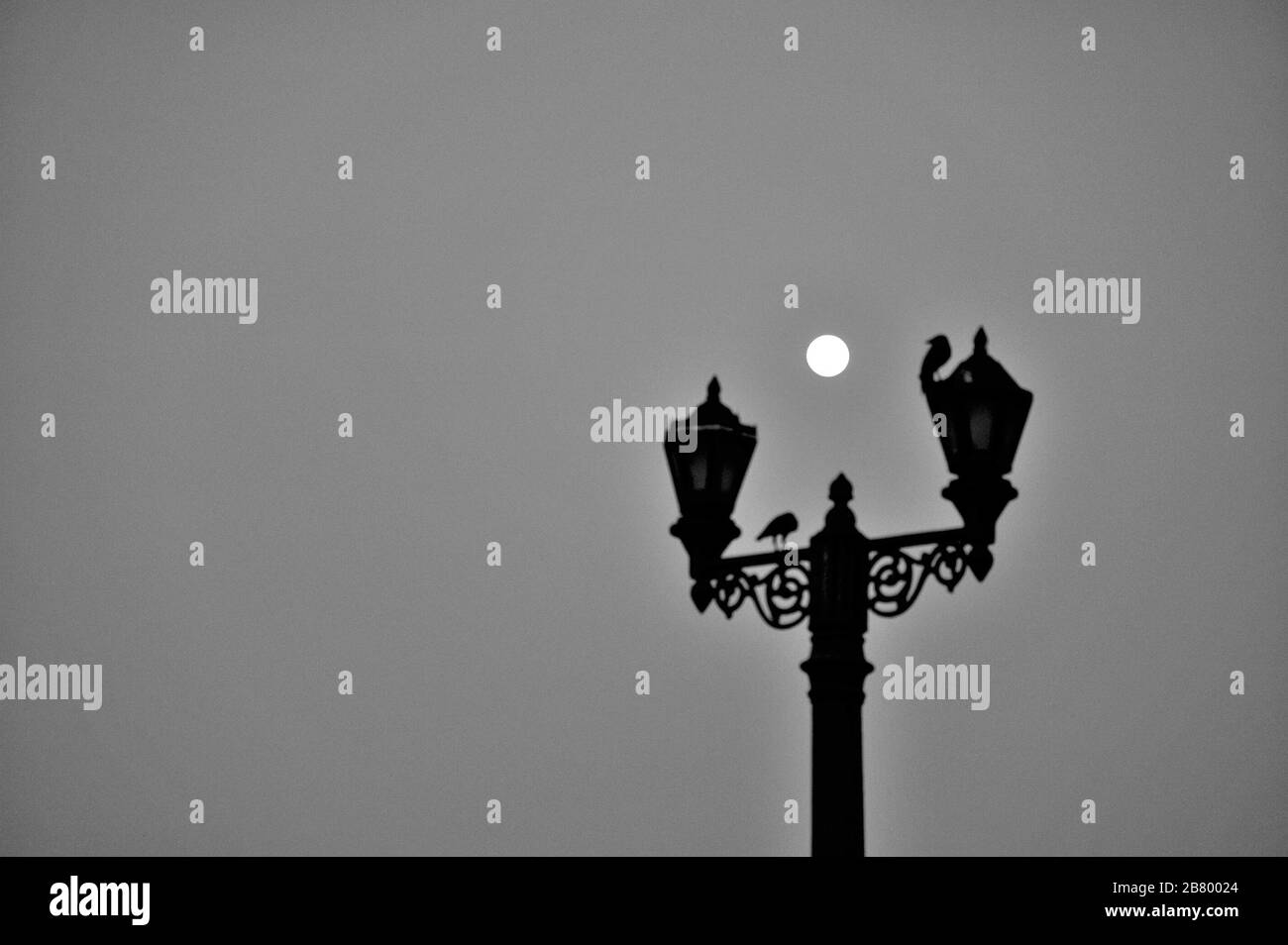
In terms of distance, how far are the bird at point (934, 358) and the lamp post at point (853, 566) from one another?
0.07 ft

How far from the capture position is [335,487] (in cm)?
15512

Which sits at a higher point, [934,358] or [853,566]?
[934,358]

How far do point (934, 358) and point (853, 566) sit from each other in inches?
43.7

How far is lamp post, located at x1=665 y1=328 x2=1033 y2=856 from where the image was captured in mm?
7211

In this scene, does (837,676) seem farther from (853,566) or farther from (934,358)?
(934,358)

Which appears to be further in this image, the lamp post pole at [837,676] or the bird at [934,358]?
the bird at [934,358]

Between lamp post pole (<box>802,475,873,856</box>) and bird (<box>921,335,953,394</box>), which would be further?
bird (<box>921,335,953,394</box>)

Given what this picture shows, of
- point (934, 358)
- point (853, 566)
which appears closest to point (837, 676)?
point (853, 566)

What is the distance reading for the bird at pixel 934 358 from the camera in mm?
7906

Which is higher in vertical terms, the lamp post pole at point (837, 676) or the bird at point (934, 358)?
the bird at point (934, 358)

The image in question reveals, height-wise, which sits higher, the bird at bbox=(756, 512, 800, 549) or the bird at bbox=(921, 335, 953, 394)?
the bird at bbox=(921, 335, 953, 394)

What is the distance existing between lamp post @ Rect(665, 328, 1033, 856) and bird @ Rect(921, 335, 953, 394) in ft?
0.07

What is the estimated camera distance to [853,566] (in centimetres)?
757
